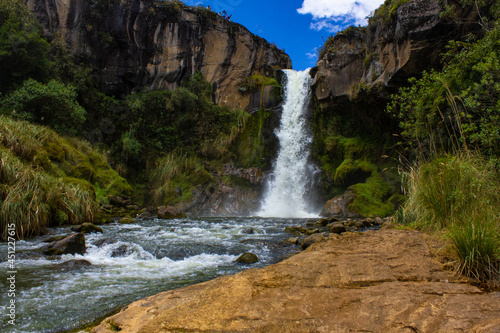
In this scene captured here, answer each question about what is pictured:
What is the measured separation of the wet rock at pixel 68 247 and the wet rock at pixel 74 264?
2.44 ft

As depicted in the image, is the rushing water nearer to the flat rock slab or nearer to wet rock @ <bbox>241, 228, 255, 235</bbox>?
wet rock @ <bbox>241, 228, 255, 235</bbox>

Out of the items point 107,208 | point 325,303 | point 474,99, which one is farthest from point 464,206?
point 107,208

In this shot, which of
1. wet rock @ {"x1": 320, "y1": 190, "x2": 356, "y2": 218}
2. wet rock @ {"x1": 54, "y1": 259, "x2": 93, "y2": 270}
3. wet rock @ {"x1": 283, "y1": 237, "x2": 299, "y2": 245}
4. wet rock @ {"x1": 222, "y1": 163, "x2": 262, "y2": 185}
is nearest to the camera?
wet rock @ {"x1": 54, "y1": 259, "x2": 93, "y2": 270}

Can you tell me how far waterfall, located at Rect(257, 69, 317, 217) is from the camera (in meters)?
15.7

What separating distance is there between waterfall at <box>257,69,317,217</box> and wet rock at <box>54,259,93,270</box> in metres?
10.8

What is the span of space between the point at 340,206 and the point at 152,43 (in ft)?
54.3

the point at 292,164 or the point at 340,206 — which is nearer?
the point at 340,206

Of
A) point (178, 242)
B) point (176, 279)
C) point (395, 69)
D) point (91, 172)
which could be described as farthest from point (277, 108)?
point (176, 279)

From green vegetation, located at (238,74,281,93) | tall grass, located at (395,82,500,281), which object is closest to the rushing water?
tall grass, located at (395,82,500,281)

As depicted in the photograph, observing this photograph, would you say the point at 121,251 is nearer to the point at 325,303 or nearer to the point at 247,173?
the point at 325,303

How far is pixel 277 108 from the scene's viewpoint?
19891 millimetres

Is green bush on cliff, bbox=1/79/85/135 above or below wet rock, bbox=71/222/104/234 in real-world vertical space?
above

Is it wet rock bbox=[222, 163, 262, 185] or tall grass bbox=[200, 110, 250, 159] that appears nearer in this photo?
wet rock bbox=[222, 163, 262, 185]

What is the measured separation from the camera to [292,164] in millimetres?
17172
